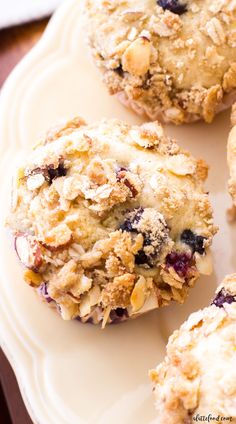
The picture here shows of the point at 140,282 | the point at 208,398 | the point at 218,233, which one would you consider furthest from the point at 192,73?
the point at 208,398

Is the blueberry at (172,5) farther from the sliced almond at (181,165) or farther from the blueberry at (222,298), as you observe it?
the blueberry at (222,298)

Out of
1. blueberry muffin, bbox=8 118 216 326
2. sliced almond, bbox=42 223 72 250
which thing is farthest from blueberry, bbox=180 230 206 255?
sliced almond, bbox=42 223 72 250

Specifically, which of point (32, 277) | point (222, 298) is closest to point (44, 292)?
point (32, 277)

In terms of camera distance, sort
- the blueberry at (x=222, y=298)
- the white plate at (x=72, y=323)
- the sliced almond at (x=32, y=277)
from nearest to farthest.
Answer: the blueberry at (x=222, y=298) → the sliced almond at (x=32, y=277) → the white plate at (x=72, y=323)

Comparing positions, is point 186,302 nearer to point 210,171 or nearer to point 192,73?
point 210,171

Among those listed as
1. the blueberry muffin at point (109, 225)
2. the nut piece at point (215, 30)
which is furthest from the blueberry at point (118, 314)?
the nut piece at point (215, 30)

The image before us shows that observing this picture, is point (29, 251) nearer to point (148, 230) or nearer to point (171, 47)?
point (148, 230)

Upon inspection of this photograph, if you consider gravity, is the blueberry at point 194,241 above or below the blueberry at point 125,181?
below
